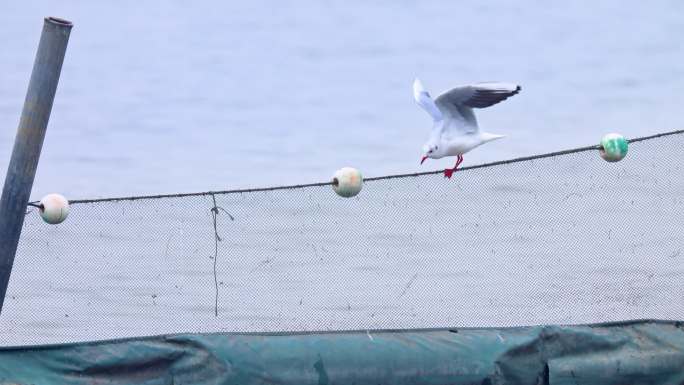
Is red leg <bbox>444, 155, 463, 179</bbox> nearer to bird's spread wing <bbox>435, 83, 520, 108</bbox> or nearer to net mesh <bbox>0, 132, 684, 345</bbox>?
net mesh <bbox>0, 132, 684, 345</bbox>

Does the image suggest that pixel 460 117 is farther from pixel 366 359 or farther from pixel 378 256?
pixel 366 359

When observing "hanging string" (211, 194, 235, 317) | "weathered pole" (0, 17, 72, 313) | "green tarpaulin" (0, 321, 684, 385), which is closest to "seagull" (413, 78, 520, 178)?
"green tarpaulin" (0, 321, 684, 385)

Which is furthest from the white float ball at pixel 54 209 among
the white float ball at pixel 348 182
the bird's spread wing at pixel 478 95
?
the bird's spread wing at pixel 478 95

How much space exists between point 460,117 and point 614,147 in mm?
747

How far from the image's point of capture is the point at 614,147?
19.6 feet

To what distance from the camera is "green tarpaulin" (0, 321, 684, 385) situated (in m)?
5.68

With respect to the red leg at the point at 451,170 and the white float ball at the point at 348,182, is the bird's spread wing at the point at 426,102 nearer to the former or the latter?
the red leg at the point at 451,170

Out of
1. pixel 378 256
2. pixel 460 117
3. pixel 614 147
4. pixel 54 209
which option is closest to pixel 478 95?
pixel 460 117

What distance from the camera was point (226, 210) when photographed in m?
6.09

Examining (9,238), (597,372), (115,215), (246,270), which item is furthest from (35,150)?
(597,372)

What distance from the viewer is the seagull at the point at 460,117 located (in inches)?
235

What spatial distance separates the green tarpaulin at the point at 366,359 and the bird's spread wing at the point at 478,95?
110 cm

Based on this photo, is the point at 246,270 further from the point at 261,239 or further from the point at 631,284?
the point at 631,284

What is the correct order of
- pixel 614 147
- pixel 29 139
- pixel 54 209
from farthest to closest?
pixel 614 147 < pixel 54 209 < pixel 29 139
